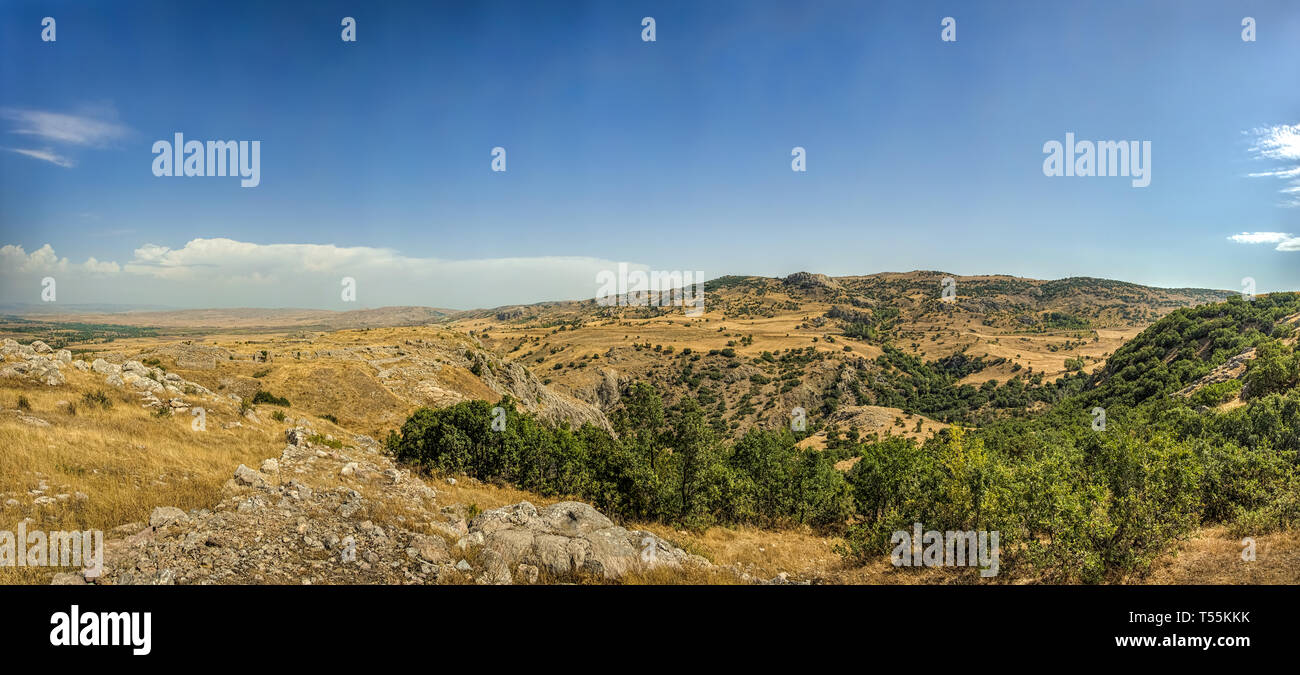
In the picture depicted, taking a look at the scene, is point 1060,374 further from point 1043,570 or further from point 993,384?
point 1043,570

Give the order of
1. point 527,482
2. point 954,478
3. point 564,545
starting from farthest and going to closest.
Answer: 1. point 527,482
2. point 954,478
3. point 564,545

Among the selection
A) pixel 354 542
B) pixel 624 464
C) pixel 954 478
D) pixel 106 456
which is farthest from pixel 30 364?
pixel 954 478

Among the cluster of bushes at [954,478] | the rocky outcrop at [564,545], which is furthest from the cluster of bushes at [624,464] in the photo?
the rocky outcrop at [564,545]

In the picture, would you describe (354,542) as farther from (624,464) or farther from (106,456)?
(624,464)

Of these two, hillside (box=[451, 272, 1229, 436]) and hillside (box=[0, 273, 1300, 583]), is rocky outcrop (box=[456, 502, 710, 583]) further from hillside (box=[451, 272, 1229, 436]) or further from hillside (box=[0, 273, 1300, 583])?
hillside (box=[451, 272, 1229, 436])

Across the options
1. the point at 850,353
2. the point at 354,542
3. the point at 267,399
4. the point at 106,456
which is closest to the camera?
the point at 354,542

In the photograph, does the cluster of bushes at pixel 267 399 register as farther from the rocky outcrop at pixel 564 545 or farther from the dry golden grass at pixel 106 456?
the rocky outcrop at pixel 564 545

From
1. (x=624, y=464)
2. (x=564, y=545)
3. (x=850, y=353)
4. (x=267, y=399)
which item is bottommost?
(x=850, y=353)

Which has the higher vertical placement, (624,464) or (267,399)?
(267,399)

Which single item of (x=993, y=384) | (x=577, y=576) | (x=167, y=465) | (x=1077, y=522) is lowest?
(x=993, y=384)

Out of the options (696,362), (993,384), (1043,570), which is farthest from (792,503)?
(993,384)
